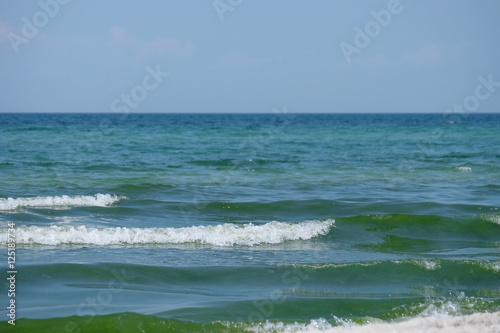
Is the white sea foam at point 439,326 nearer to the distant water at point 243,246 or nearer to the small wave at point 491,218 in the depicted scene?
the distant water at point 243,246

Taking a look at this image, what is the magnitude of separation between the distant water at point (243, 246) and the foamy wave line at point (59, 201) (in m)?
0.04

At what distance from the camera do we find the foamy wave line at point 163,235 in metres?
9.98

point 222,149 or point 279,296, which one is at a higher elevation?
point 222,149

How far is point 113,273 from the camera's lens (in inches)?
316

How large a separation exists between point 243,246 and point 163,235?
142 cm

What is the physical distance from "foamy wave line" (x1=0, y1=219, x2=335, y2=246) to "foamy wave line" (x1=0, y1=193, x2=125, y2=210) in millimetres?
2661

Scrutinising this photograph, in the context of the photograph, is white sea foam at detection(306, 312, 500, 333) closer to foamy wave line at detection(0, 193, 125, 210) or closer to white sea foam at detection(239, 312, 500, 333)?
white sea foam at detection(239, 312, 500, 333)

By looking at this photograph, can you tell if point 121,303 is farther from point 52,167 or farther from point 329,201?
point 52,167

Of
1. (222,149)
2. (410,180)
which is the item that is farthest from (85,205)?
(222,149)

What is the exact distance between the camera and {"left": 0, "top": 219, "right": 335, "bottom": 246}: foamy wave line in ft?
32.8

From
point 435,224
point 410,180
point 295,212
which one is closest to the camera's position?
point 435,224

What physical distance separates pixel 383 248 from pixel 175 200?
18.8ft

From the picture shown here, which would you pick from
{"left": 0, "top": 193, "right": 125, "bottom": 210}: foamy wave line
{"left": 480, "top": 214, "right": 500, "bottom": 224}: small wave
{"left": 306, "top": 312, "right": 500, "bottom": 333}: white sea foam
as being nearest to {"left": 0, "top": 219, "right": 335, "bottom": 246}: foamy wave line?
{"left": 0, "top": 193, "right": 125, "bottom": 210}: foamy wave line

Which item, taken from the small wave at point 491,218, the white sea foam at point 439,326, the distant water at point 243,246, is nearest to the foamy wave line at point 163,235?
the distant water at point 243,246
